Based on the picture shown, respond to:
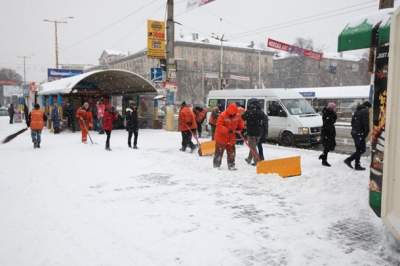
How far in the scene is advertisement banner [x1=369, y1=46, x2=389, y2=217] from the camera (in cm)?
436

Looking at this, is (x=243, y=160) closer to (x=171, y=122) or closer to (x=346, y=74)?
(x=171, y=122)

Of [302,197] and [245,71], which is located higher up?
[245,71]

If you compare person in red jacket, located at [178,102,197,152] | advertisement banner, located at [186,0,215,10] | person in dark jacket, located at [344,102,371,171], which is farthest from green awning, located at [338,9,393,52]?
advertisement banner, located at [186,0,215,10]

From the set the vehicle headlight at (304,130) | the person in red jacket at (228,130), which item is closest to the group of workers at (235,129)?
the person in red jacket at (228,130)

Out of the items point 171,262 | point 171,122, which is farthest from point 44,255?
point 171,122

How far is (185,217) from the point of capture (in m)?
5.48

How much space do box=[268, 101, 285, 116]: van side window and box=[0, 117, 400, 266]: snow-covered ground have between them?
4.71 metres

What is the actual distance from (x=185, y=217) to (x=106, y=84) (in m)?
19.4

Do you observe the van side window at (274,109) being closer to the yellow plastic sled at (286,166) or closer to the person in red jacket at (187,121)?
the person in red jacket at (187,121)

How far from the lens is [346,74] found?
78.5 m

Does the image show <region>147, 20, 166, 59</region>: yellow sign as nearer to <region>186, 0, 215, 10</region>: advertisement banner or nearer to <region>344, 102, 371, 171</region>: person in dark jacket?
<region>186, 0, 215, 10</region>: advertisement banner

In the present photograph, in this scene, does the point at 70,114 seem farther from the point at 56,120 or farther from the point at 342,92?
the point at 342,92

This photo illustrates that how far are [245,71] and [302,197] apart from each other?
75047 mm

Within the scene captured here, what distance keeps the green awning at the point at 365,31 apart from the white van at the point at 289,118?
7297 mm
